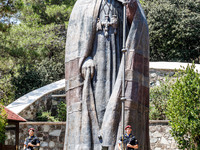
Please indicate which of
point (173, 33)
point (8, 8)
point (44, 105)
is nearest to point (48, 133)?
point (44, 105)

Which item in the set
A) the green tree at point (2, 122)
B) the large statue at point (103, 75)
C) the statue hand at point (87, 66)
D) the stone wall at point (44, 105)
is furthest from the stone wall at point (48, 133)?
the statue hand at point (87, 66)

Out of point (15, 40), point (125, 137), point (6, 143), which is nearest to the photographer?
point (125, 137)

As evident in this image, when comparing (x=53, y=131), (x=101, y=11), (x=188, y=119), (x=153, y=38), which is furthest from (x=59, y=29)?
(x=101, y=11)

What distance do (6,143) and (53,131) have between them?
1898 mm

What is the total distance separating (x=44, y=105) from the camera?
18672 mm

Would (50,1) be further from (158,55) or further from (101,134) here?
(101,134)

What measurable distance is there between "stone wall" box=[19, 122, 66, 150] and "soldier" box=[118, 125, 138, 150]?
907 cm

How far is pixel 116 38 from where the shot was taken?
7.79 metres

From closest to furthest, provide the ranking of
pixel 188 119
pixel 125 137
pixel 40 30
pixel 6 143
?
pixel 125 137, pixel 188 119, pixel 6 143, pixel 40 30

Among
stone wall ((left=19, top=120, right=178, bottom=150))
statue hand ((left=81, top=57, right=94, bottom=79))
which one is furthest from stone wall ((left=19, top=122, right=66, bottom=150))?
statue hand ((left=81, top=57, right=94, bottom=79))

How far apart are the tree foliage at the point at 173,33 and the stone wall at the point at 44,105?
10.6 meters

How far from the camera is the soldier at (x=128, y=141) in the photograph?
6875 millimetres

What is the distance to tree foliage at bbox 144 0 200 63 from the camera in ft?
87.1

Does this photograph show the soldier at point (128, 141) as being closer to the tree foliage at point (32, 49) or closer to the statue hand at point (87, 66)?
the statue hand at point (87, 66)
